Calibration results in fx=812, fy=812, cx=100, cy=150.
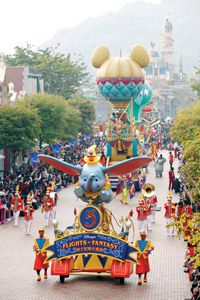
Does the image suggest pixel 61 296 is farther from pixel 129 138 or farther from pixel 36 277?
pixel 129 138

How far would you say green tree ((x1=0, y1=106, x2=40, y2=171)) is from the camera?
42.2 m

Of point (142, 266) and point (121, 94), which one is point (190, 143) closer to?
point (142, 266)

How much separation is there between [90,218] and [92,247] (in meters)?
0.77

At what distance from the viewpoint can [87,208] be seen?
21.0 metres

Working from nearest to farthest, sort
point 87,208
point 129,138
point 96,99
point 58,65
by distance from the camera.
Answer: point 87,208, point 129,138, point 58,65, point 96,99

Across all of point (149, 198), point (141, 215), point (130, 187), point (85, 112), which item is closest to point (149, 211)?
point (141, 215)

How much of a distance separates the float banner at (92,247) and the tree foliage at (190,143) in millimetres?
4052

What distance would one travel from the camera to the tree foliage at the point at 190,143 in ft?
85.3

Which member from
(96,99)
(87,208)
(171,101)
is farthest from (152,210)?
(171,101)

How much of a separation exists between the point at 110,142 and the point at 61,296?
2504 cm

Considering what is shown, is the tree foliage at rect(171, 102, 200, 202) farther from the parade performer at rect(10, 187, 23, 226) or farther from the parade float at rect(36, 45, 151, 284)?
the parade performer at rect(10, 187, 23, 226)

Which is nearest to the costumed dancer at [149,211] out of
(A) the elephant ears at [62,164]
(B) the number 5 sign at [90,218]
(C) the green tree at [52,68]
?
(A) the elephant ears at [62,164]

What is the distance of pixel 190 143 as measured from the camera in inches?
1121

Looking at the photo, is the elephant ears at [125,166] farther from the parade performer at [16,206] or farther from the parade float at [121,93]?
the parade float at [121,93]
